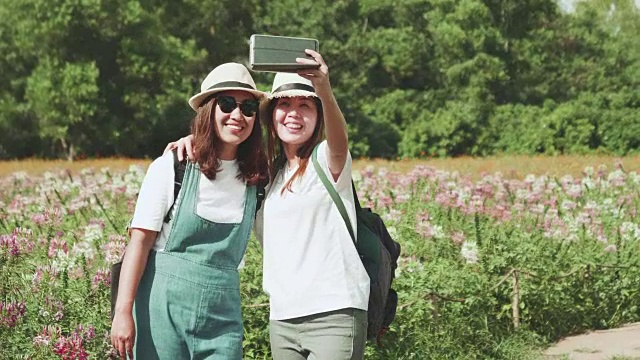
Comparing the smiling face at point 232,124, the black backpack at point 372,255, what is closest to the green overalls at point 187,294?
the smiling face at point 232,124

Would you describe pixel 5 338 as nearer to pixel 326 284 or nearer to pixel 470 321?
pixel 326 284

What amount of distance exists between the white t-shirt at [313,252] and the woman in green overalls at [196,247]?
11 centimetres

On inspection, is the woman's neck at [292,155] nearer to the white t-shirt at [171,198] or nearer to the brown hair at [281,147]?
the brown hair at [281,147]

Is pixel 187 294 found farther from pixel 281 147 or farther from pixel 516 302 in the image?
pixel 516 302

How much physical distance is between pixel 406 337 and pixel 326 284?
258 centimetres

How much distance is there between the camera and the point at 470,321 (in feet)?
19.3

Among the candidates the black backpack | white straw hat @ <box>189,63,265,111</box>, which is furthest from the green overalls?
the black backpack

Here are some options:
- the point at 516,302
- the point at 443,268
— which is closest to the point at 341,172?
the point at 443,268

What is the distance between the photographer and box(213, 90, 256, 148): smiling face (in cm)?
292

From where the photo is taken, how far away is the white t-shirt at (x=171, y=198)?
2832 mm

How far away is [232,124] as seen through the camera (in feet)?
9.59

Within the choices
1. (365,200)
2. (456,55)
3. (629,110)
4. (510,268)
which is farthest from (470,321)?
(456,55)

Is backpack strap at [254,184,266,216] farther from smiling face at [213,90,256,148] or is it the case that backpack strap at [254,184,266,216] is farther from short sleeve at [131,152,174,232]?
short sleeve at [131,152,174,232]

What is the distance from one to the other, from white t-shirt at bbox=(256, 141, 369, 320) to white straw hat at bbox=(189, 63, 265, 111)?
30 cm
